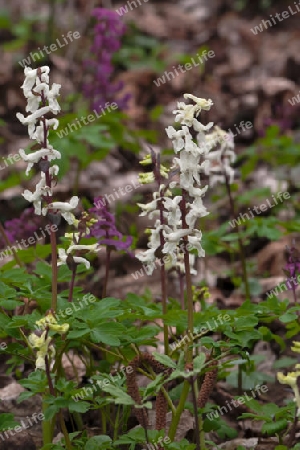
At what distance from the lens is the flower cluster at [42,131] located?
223 cm

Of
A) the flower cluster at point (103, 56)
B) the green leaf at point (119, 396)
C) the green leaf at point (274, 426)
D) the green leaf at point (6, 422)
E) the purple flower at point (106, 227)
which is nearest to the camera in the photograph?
the green leaf at point (119, 396)

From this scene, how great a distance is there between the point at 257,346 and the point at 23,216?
159 centimetres

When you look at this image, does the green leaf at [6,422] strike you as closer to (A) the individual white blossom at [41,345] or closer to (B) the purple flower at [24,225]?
(A) the individual white blossom at [41,345]

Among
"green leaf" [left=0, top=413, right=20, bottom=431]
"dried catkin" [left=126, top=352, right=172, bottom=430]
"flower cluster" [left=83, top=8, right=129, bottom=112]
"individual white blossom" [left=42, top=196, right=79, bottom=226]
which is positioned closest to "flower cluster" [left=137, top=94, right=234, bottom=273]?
"individual white blossom" [left=42, top=196, right=79, bottom=226]

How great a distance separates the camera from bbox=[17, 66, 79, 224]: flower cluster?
7.32 ft

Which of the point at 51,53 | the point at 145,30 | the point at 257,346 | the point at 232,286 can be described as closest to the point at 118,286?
the point at 232,286

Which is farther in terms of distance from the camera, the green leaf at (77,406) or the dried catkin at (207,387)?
the dried catkin at (207,387)

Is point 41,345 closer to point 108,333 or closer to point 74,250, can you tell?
point 108,333

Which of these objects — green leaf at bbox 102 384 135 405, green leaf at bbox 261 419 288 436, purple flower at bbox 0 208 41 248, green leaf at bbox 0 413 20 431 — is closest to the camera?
green leaf at bbox 102 384 135 405

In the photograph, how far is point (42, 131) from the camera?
227 centimetres

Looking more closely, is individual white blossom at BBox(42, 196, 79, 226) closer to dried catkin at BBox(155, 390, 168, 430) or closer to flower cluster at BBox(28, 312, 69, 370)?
flower cluster at BBox(28, 312, 69, 370)

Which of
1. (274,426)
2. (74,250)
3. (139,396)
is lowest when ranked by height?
(274,426)

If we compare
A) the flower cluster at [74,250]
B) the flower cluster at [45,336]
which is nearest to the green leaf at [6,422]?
the flower cluster at [45,336]

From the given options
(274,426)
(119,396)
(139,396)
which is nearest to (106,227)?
(139,396)
